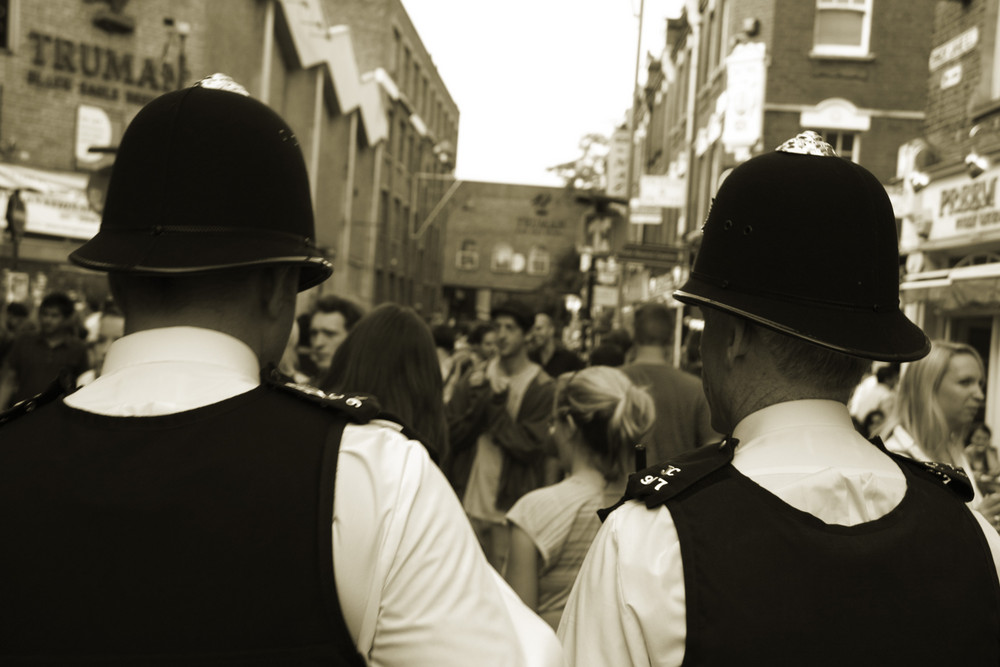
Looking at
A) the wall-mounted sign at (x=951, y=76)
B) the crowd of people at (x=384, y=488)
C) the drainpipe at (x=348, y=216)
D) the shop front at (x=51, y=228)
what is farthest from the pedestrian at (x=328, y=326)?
the drainpipe at (x=348, y=216)

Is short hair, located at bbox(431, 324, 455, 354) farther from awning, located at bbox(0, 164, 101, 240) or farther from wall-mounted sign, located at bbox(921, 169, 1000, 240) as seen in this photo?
awning, located at bbox(0, 164, 101, 240)

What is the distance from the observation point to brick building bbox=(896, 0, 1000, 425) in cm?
1219

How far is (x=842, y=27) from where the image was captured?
20781mm

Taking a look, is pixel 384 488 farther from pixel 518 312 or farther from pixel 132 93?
pixel 132 93

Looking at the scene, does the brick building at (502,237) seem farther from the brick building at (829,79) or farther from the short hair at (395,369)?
the short hair at (395,369)

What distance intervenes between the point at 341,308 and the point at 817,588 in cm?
512

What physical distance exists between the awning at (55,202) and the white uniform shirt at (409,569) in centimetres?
2245

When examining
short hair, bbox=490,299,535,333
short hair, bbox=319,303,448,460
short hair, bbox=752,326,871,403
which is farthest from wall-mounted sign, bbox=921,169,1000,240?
short hair, bbox=752,326,871,403

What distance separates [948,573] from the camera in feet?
5.94

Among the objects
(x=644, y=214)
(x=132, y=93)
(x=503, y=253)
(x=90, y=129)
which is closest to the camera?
(x=644, y=214)

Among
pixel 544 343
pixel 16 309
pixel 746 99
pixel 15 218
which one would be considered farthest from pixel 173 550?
pixel 746 99

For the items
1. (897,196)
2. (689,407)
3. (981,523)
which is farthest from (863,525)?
(897,196)

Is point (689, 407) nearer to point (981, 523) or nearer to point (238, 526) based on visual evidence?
point (981, 523)

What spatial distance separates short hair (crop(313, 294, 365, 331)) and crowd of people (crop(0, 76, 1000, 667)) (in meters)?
4.67
